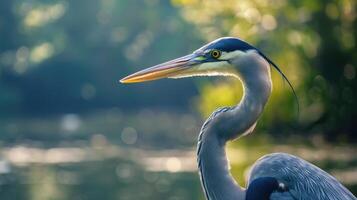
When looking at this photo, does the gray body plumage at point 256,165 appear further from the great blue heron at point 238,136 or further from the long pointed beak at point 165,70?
the long pointed beak at point 165,70

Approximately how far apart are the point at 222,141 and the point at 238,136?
0.10 metres

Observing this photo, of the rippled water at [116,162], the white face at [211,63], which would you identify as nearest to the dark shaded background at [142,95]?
the rippled water at [116,162]

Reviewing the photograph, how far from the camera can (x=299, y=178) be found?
569 cm

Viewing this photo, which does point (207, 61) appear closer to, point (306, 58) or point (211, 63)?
point (211, 63)

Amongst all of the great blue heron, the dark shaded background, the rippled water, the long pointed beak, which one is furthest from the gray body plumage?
the dark shaded background

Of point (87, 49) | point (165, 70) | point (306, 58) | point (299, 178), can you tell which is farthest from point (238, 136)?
point (87, 49)

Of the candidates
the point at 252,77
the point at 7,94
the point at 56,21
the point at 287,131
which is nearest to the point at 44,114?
the point at 7,94

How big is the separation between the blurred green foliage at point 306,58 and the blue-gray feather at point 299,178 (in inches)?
568

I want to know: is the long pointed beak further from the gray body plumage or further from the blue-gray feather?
the blue-gray feather

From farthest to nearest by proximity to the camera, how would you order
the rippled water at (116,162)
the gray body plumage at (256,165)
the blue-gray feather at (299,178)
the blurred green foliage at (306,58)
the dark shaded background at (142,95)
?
1. the blurred green foliage at (306,58)
2. the dark shaded background at (142,95)
3. the rippled water at (116,162)
4. the gray body plumage at (256,165)
5. the blue-gray feather at (299,178)

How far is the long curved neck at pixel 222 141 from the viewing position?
19.0 ft

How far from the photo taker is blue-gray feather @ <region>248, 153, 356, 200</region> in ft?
18.4

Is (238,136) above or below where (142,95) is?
below

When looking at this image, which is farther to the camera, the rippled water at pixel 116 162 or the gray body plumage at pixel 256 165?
the rippled water at pixel 116 162
